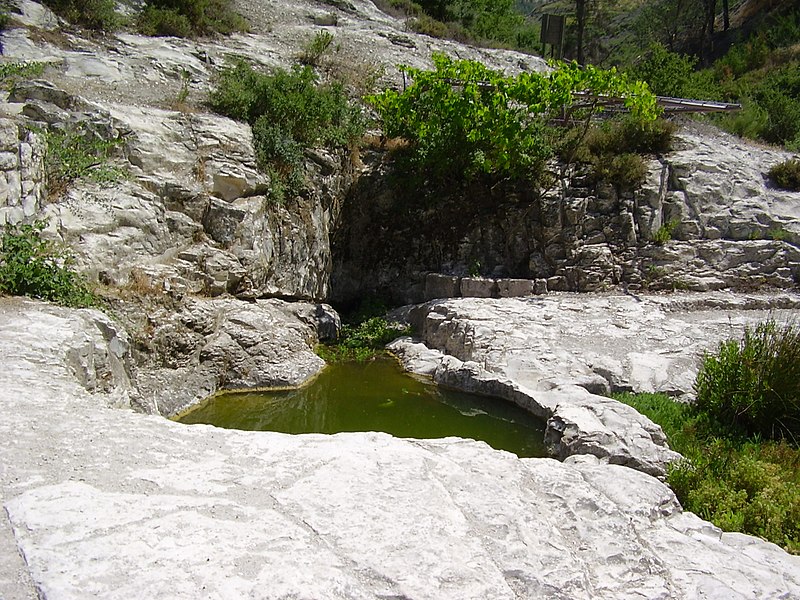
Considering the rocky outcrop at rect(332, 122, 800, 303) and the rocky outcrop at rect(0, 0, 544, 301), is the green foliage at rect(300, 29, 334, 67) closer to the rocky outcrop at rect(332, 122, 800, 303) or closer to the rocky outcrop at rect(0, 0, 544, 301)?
the rocky outcrop at rect(0, 0, 544, 301)

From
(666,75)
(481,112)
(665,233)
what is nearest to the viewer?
(481,112)

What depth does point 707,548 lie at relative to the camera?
4277mm

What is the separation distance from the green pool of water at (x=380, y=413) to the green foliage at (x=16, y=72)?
20.6 feet

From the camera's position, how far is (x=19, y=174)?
7539 mm

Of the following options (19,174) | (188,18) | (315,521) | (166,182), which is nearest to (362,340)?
(166,182)

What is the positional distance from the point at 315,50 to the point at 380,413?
12007 mm

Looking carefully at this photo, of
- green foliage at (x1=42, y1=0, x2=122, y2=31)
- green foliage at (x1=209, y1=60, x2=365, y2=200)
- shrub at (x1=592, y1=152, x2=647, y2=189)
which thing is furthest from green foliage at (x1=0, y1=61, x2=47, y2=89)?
shrub at (x1=592, y1=152, x2=647, y2=189)

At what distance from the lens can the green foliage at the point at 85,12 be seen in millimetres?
13953

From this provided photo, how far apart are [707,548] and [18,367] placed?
18.0 feet

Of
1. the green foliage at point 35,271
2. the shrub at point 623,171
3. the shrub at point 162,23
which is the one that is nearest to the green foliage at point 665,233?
the shrub at point 623,171

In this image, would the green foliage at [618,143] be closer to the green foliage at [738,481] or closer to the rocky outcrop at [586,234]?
the rocky outcrop at [586,234]

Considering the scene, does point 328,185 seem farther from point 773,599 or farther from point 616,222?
point 773,599

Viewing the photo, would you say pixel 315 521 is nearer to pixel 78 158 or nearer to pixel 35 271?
pixel 35 271

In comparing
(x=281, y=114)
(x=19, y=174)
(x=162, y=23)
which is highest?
(x=162, y=23)
